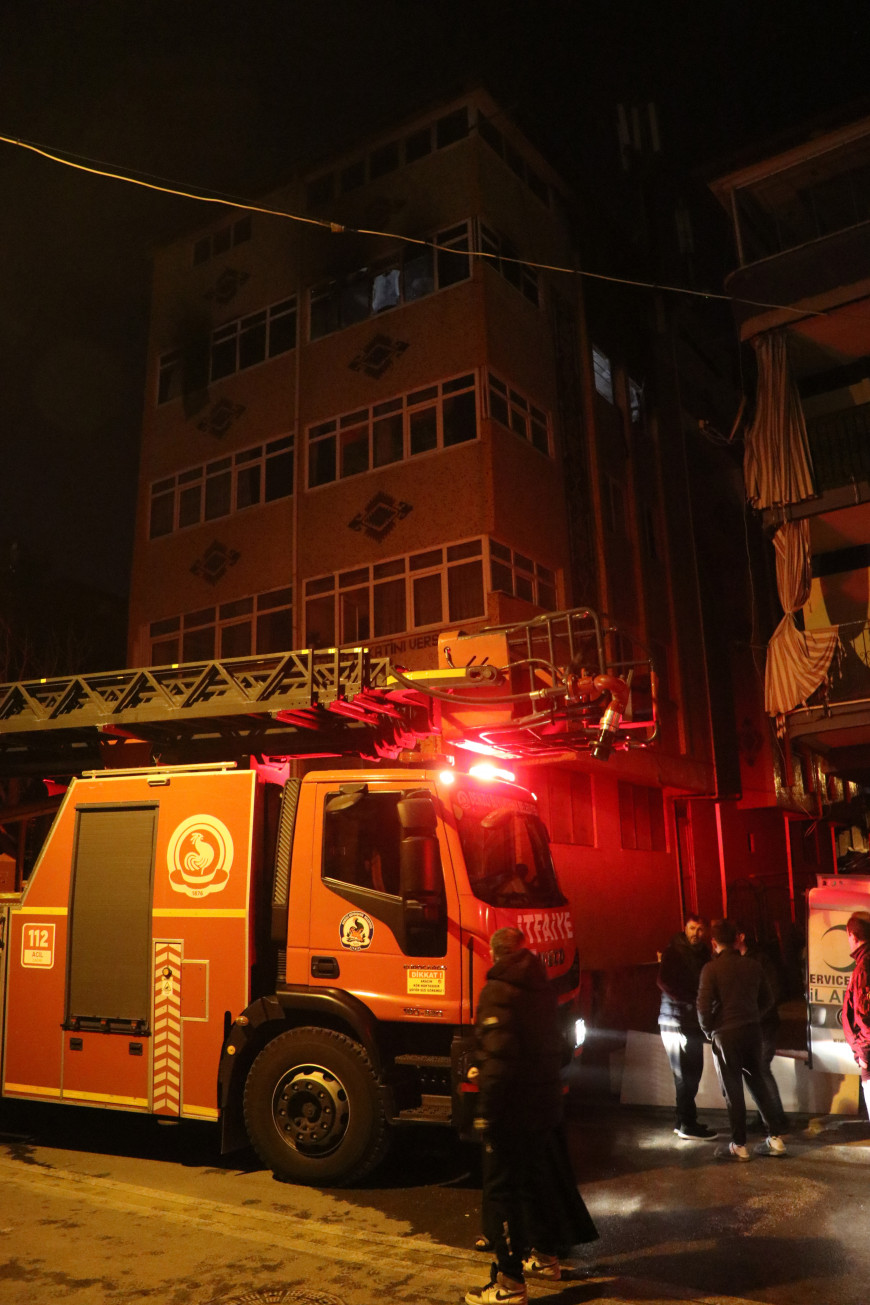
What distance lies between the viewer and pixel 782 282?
1691 centimetres

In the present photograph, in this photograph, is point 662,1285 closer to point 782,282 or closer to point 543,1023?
point 543,1023

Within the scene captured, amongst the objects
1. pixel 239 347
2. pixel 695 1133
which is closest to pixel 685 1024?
pixel 695 1133

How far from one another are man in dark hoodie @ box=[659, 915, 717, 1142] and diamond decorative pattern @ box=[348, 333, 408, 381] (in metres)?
13.3

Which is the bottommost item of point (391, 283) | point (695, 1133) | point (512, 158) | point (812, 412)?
point (695, 1133)

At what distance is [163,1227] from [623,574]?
56.4 ft

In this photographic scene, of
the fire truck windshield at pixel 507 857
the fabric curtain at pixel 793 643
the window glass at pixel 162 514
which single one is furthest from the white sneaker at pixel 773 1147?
the window glass at pixel 162 514

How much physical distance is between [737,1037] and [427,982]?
2592 millimetres

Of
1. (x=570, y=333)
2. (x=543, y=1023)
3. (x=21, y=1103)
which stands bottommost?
(x=21, y=1103)

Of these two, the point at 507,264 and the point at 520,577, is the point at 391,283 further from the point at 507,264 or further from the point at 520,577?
the point at 520,577

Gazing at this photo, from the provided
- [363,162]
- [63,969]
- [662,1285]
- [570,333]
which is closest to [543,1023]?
[662,1285]

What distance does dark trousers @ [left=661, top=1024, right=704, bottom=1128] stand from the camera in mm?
8227

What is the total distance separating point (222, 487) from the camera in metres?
20.8

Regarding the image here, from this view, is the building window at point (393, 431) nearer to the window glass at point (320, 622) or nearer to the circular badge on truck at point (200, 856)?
the window glass at point (320, 622)

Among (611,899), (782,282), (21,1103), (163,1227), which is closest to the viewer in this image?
(163,1227)
